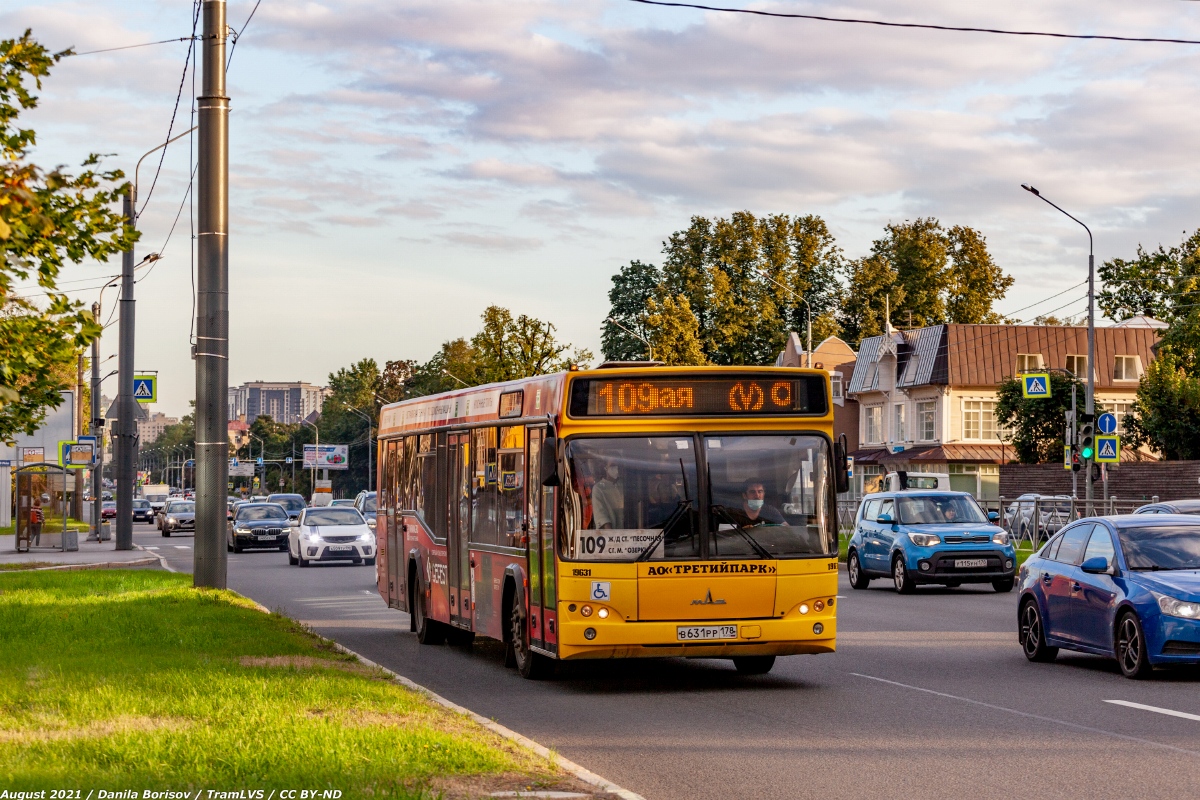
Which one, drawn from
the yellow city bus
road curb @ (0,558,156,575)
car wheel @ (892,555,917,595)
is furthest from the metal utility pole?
the yellow city bus

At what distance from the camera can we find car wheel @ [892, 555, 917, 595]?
28.5 meters

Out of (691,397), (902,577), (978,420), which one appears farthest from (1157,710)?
(978,420)

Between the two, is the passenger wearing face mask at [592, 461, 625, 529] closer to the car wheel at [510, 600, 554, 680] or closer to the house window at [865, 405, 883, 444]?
the car wheel at [510, 600, 554, 680]

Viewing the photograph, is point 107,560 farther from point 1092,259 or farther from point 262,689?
point 262,689

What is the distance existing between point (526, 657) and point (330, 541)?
26.2m

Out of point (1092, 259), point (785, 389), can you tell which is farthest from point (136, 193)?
point (785, 389)

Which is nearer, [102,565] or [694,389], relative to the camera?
[694,389]

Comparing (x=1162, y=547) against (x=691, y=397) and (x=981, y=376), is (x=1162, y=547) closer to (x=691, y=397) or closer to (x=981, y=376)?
(x=691, y=397)

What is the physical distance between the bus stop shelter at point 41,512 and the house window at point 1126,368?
5022cm

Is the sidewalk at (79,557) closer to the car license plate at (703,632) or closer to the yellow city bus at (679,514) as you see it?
the yellow city bus at (679,514)

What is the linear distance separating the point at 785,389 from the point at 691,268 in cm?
8018

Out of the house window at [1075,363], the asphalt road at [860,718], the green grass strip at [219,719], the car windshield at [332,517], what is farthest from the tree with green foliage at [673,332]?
the green grass strip at [219,719]

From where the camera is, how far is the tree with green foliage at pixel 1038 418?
72.0 meters

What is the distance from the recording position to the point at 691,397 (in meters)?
14.5
